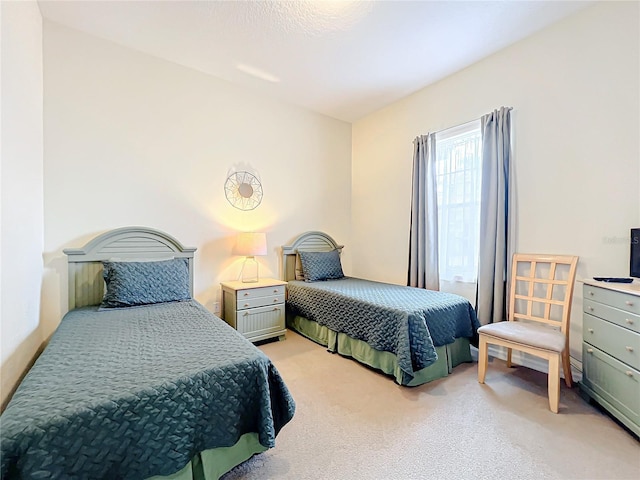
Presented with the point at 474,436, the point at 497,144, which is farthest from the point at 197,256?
the point at 497,144

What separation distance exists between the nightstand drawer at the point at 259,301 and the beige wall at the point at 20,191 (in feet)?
5.06

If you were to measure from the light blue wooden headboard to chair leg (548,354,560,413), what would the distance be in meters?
3.33

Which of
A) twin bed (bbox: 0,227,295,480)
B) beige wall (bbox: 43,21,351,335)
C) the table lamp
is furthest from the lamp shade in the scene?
twin bed (bbox: 0,227,295,480)

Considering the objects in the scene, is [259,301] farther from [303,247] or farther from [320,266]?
[303,247]

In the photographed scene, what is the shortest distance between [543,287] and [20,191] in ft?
12.9

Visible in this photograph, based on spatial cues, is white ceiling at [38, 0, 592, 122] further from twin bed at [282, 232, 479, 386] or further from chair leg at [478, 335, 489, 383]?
chair leg at [478, 335, 489, 383]

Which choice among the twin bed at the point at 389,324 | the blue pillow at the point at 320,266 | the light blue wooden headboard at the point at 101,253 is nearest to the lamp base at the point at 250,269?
the twin bed at the point at 389,324

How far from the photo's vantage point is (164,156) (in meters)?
2.99

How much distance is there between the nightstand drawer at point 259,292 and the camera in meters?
3.01

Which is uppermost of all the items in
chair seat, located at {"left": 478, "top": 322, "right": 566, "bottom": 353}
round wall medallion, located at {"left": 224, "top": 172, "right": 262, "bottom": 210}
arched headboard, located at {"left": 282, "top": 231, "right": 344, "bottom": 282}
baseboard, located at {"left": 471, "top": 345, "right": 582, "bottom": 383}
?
round wall medallion, located at {"left": 224, "top": 172, "right": 262, "bottom": 210}

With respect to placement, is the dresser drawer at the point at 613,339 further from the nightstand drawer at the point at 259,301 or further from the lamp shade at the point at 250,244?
the lamp shade at the point at 250,244

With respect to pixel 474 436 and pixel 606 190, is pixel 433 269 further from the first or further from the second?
pixel 474 436

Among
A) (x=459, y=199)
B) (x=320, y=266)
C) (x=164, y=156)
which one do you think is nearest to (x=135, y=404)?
(x=164, y=156)

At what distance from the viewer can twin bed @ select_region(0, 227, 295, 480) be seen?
995 millimetres
